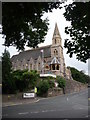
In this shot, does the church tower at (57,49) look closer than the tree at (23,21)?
No

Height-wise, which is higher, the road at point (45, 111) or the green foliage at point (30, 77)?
the green foliage at point (30, 77)

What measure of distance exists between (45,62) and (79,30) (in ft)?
258

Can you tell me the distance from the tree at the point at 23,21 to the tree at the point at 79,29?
966mm

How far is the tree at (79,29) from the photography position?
12359 mm

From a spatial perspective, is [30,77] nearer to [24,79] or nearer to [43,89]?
[24,79]

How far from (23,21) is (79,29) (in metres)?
3.33

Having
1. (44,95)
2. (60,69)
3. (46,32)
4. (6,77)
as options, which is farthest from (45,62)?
(46,32)

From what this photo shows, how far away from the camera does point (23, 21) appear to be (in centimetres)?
1284

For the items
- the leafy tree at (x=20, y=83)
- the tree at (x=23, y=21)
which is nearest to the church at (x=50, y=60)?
the leafy tree at (x=20, y=83)

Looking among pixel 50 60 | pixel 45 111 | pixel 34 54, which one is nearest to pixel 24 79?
pixel 45 111

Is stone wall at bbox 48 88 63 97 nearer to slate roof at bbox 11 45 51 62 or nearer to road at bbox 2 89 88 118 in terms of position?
road at bbox 2 89 88 118

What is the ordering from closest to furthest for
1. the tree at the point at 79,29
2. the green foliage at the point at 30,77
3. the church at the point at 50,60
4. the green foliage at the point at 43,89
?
1. the tree at the point at 79,29
2. the green foliage at the point at 30,77
3. the green foliage at the point at 43,89
4. the church at the point at 50,60

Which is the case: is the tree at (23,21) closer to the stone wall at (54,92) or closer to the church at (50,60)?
the stone wall at (54,92)

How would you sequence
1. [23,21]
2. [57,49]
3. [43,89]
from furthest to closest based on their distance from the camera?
1. [57,49]
2. [43,89]
3. [23,21]
